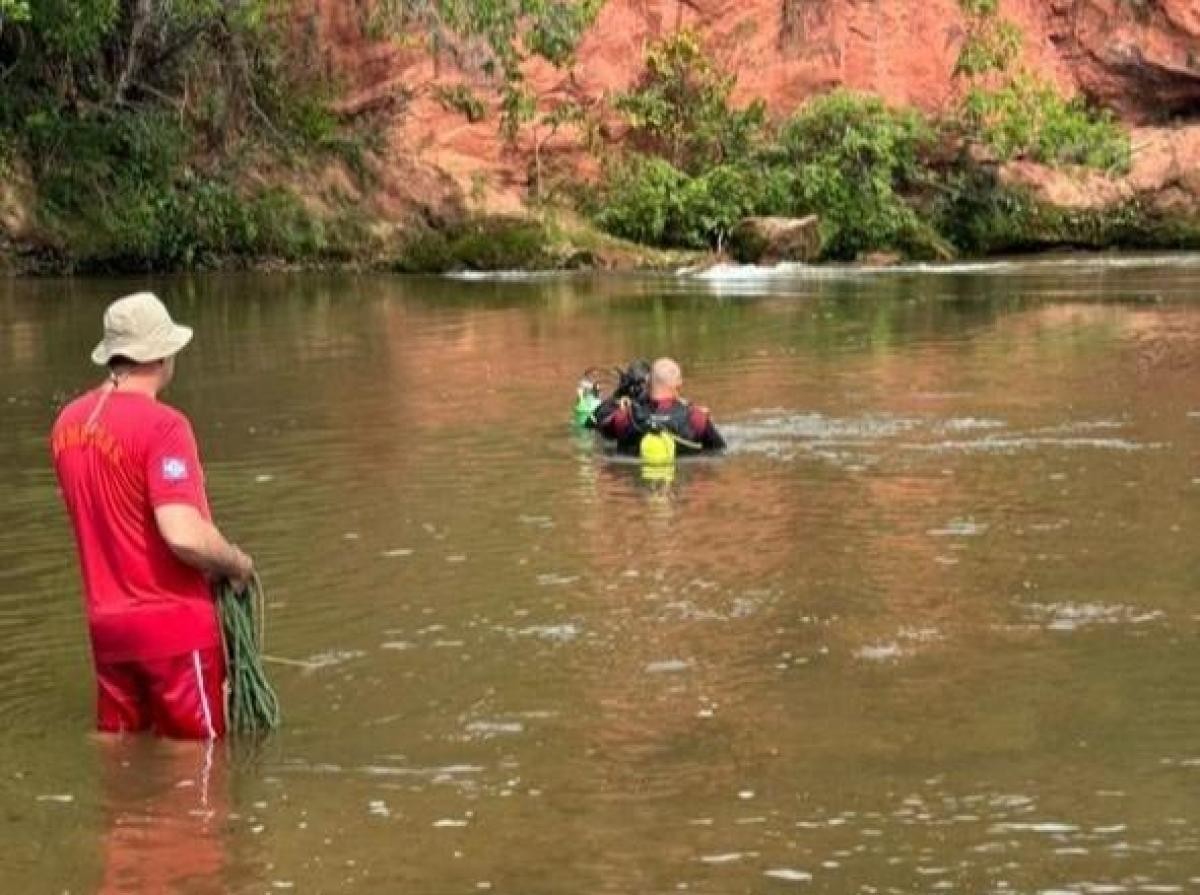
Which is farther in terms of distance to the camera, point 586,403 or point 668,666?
point 586,403

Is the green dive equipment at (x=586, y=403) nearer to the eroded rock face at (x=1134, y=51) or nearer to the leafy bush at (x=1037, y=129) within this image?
the leafy bush at (x=1037, y=129)

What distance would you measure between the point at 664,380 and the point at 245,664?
8.44 metres

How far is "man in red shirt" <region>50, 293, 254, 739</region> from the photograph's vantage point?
718cm

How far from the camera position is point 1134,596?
10570 mm

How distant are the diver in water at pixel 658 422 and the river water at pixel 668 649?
0.29m

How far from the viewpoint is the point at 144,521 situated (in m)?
7.29

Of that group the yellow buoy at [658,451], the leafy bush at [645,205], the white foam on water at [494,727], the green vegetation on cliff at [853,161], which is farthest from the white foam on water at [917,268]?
the white foam on water at [494,727]

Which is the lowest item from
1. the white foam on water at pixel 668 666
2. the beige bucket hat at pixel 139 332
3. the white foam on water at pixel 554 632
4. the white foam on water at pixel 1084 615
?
the white foam on water at pixel 668 666

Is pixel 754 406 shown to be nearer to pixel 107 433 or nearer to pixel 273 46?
pixel 107 433

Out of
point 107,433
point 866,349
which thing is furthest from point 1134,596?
point 866,349

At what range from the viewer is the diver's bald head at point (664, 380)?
16.0 metres

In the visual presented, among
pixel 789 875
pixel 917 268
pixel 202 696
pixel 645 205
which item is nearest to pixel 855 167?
pixel 645 205

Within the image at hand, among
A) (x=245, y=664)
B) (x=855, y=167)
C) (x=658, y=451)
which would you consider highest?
(x=855, y=167)

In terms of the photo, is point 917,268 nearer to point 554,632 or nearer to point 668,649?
point 554,632
